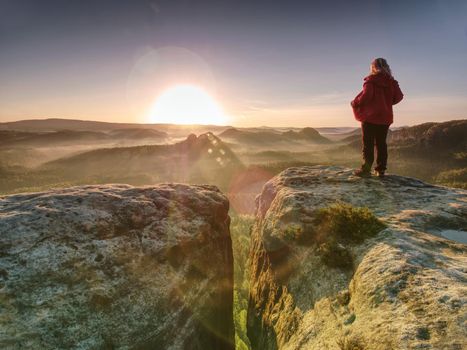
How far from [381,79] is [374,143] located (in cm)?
196

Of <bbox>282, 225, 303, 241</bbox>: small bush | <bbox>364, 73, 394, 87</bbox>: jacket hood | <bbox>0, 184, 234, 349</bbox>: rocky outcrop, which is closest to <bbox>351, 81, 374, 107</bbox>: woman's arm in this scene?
<bbox>364, 73, 394, 87</bbox>: jacket hood

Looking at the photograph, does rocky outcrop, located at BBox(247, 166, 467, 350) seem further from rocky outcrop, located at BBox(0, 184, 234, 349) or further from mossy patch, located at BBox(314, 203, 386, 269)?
rocky outcrop, located at BBox(0, 184, 234, 349)

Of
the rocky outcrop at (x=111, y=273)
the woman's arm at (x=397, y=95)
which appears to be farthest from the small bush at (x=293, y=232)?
the woman's arm at (x=397, y=95)

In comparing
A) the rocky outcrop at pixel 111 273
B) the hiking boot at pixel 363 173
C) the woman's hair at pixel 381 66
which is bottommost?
the rocky outcrop at pixel 111 273

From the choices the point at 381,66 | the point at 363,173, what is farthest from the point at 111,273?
the point at 381,66

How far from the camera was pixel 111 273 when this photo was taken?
539 cm

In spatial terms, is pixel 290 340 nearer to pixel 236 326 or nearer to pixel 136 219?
pixel 236 326

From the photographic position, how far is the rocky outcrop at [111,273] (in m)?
4.53

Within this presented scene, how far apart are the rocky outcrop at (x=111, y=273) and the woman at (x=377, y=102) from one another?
5.47 m

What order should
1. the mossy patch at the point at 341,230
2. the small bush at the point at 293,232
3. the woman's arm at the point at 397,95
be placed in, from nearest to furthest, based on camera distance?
the mossy patch at the point at 341,230
the small bush at the point at 293,232
the woman's arm at the point at 397,95

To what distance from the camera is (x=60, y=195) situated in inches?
262

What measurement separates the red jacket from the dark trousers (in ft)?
0.99

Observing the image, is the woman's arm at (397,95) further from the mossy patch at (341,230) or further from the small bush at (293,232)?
the small bush at (293,232)

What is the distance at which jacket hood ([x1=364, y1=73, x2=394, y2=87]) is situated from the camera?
28.5ft
